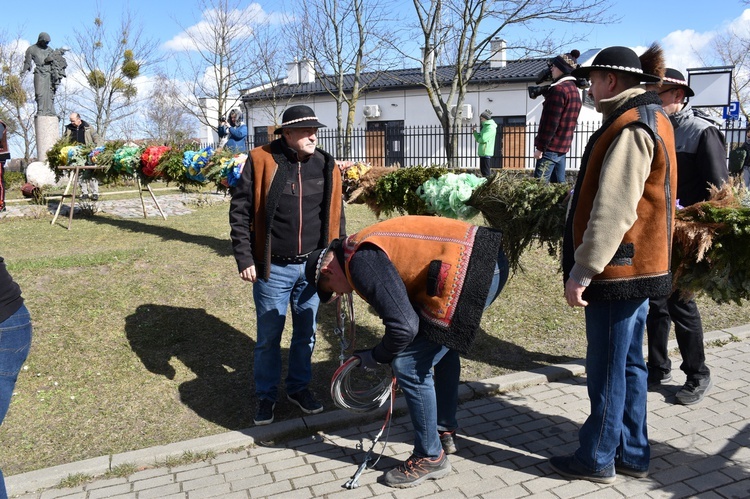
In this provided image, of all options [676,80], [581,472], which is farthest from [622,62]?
[581,472]

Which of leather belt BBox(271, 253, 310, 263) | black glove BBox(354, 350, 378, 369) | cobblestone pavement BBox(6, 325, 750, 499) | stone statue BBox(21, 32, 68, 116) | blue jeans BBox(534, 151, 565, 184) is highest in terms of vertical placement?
stone statue BBox(21, 32, 68, 116)

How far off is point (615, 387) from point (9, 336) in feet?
8.98

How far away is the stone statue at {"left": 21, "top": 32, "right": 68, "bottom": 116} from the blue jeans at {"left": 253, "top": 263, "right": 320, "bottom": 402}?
1522cm

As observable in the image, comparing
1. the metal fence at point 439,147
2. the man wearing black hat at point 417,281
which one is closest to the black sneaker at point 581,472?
the man wearing black hat at point 417,281

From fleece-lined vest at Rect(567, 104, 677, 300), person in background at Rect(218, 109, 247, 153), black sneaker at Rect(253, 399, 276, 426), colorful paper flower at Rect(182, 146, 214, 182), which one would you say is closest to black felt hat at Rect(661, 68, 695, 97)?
fleece-lined vest at Rect(567, 104, 677, 300)

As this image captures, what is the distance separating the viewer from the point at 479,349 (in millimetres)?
5344

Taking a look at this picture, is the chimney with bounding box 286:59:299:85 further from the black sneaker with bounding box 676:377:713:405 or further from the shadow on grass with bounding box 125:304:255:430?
the black sneaker with bounding box 676:377:713:405

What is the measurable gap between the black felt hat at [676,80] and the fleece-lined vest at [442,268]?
1.70 m

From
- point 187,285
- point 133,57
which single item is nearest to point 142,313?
point 187,285

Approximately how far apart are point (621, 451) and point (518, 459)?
0.55 m

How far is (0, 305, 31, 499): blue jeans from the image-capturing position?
2.72 meters

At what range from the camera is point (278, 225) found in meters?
4.07

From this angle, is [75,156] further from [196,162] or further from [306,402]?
[306,402]

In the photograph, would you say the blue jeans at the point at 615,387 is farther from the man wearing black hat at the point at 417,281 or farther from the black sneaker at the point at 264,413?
the black sneaker at the point at 264,413
